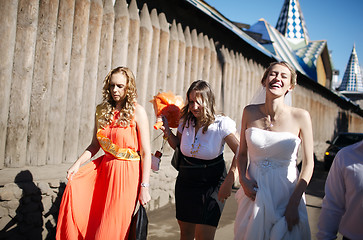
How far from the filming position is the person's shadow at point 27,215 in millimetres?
3480

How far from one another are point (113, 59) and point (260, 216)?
344 centimetres

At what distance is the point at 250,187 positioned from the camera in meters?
2.40

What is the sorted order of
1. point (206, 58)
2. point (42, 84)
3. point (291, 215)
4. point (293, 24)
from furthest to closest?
1. point (293, 24)
2. point (206, 58)
3. point (42, 84)
4. point (291, 215)

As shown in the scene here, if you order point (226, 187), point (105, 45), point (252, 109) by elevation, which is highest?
point (105, 45)

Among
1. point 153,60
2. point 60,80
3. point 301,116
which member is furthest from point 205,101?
point 153,60

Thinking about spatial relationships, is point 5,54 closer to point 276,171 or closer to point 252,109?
point 252,109

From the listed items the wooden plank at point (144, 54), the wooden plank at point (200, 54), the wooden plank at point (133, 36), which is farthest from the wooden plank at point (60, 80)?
the wooden plank at point (200, 54)

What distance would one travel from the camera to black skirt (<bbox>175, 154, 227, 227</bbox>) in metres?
2.93

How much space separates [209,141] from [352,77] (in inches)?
1522

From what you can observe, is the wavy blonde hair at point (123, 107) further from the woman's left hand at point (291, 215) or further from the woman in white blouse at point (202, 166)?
the woman's left hand at point (291, 215)

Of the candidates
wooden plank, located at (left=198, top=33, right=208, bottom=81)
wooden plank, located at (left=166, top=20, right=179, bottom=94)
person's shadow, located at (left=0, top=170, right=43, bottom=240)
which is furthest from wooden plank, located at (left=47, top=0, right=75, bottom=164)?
wooden plank, located at (left=198, top=33, right=208, bottom=81)

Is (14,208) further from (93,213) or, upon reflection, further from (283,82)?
(283,82)

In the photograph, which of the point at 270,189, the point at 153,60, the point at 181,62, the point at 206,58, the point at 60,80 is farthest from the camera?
the point at 206,58

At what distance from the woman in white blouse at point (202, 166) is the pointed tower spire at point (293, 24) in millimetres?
22016
